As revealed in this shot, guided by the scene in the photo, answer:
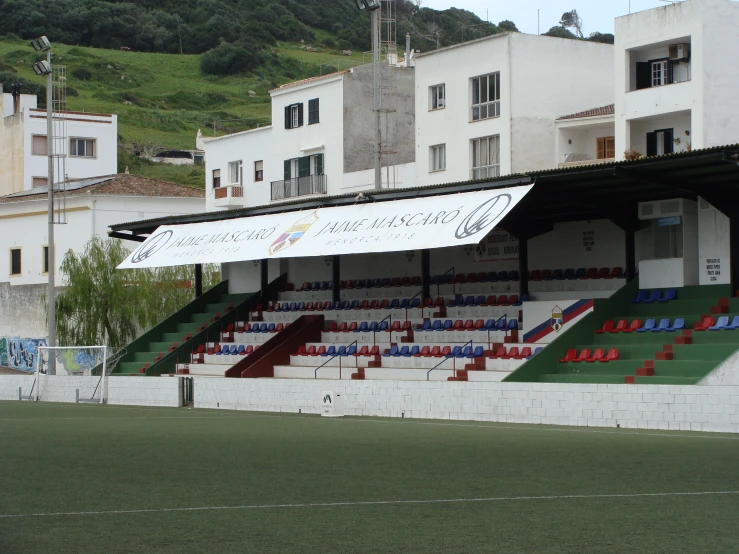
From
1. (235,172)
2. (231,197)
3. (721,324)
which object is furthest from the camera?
(235,172)

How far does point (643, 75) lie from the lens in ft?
123

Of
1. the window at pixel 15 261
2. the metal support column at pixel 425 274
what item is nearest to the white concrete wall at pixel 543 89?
the metal support column at pixel 425 274

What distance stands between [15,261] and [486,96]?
74.5 feet

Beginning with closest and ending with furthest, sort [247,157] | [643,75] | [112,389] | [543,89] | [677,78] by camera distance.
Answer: [112,389] → [677,78] → [643,75] → [543,89] → [247,157]

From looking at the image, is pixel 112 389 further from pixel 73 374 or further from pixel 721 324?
pixel 721 324

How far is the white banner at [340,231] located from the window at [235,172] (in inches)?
767

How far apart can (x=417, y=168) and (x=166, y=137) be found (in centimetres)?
6390

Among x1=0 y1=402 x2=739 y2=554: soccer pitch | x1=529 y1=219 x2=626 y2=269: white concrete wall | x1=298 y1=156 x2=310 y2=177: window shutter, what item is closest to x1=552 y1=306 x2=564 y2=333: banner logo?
x1=529 y1=219 x2=626 y2=269: white concrete wall

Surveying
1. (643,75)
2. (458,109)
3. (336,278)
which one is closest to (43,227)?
(458,109)

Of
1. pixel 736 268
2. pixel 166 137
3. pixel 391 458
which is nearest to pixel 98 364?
pixel 736 268

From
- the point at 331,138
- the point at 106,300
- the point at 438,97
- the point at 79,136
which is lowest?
the point at 106,300

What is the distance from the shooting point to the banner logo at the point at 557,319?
85.4 feet

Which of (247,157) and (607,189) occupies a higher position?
(247,157)

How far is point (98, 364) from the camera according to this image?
34312 mm
